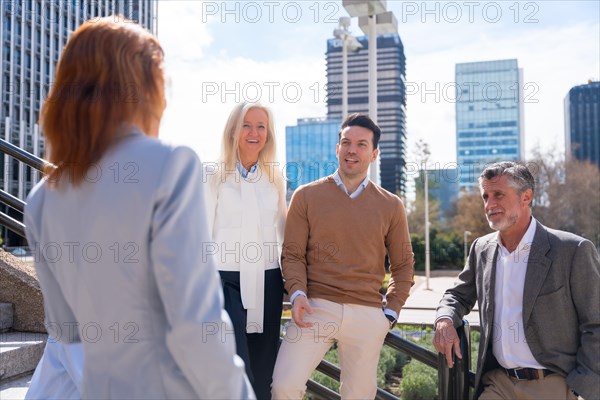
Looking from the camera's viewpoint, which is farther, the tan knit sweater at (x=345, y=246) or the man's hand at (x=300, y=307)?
the tan knit sweater at (x=345, y=246)

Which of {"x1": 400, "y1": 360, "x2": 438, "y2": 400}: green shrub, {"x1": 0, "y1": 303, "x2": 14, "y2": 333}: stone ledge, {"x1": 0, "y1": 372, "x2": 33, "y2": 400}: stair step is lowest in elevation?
{"x1": 400, "y1": 360, "x2": 438, "y2": 400}: green shrub

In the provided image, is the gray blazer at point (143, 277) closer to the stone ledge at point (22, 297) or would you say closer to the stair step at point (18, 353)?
the stair step at point (18, 353)

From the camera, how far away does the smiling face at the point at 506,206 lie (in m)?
2.89

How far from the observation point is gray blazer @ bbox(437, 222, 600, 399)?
2559 millimetres

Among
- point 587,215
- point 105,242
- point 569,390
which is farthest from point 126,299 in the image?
point 587,215

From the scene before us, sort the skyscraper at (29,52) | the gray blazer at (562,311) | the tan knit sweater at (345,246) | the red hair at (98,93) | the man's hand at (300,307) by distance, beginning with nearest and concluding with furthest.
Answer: the red hair at (98,93)
the gray blazer at (562,311)
the man's hand at (300,307)
the tan knit sweater at (345,246)
the skyscraper at (29,52)

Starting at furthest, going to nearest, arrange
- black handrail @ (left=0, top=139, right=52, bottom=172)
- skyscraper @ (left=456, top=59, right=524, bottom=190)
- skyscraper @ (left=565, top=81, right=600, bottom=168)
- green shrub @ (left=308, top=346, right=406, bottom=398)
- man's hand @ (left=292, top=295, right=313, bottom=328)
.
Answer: skyscraper @ (left=456, top=59, right=524, bottom=190) < skyscraper @ (left=565, top=81, right=600, bottom=168) < green shrub @ (left=308, top=346, right=406, bottom=398) < black handrail @ (left=0, top=139, right=52, bottom=172) < man's hand @ (left=292, top=295, right=313, bottom=328)

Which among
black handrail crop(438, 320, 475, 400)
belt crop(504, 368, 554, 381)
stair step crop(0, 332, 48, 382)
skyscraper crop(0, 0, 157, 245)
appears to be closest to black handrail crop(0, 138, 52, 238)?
stair step crop(0, 332, 48, 382)

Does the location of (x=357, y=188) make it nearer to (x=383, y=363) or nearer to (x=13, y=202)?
(x=13, y=202)

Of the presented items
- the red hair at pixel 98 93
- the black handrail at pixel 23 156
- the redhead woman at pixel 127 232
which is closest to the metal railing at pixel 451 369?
the redhead woman at pixel 127 232

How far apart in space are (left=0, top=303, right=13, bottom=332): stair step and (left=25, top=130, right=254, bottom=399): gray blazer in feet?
8.37

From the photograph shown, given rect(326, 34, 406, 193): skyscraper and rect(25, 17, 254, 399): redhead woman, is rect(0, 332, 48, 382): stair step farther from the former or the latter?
rect(326, 34, 406, 193): skyscraper

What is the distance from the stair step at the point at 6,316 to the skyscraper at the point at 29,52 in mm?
43383

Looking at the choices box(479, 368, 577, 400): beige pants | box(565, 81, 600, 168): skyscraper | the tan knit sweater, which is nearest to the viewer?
box(479, 368, 577, 400): beige pants
